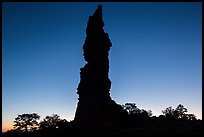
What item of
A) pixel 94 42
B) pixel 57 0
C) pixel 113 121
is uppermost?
pixel 94 42

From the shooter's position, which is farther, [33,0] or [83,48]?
[83,48]

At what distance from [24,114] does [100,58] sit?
5506 cm

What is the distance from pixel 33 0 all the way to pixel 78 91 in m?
33.0

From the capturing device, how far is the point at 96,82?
2217 inches

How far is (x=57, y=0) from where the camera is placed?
25469mm

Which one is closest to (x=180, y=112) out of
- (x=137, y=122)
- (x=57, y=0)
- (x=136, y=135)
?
(x=137, y=122)

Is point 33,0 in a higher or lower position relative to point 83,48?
lower

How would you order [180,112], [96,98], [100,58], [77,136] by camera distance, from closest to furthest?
[77,136] < [96,98] < [100,58] < [180,112]

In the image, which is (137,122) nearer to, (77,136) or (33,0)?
(77,136)

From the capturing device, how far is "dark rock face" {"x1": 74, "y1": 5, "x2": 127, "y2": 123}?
171 feet

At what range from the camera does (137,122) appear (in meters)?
52.4

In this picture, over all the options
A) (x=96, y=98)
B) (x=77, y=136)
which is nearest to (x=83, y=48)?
(x=96, y=98)

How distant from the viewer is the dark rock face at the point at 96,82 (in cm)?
5197

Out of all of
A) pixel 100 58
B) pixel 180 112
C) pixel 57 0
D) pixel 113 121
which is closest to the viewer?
pixel 57 0
